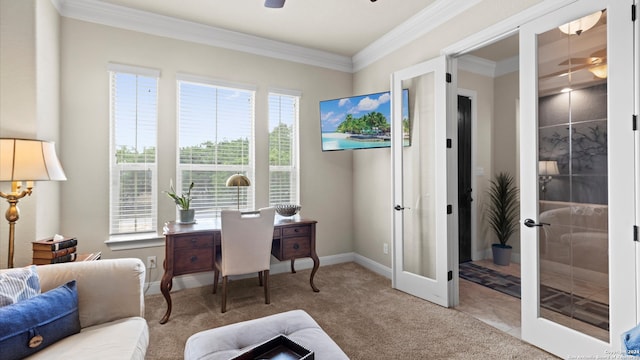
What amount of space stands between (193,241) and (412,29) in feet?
10.0

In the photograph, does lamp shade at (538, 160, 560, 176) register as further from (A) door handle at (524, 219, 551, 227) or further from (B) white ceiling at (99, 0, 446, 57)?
(B) white ceiling at (99, 0, 446, 57)

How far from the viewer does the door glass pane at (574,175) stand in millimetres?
1796

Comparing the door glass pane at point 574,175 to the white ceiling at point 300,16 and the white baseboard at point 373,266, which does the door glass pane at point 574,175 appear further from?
the white baseboard at point 373,266

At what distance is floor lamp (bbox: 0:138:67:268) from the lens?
1769 millimetres

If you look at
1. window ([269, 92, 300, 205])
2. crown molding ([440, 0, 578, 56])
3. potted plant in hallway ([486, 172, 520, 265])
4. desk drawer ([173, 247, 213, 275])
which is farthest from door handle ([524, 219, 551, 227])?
desk drawer ([173, 247, 213, 275])

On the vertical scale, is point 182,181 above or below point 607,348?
above

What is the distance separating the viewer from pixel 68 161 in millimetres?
2689

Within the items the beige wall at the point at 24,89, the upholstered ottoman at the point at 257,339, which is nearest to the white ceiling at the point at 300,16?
the beige wall at the point at 24,89

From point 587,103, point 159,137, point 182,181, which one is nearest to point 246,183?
point 182,181

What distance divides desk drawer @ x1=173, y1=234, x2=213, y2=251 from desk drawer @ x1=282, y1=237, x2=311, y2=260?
0.73 meters

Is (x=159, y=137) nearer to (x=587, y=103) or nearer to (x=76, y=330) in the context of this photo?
(x=76, y=330)

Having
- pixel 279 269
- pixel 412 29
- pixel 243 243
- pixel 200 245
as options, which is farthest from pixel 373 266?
pixel 412 29

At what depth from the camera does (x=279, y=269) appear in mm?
3664

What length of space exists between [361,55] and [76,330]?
3876 mm
